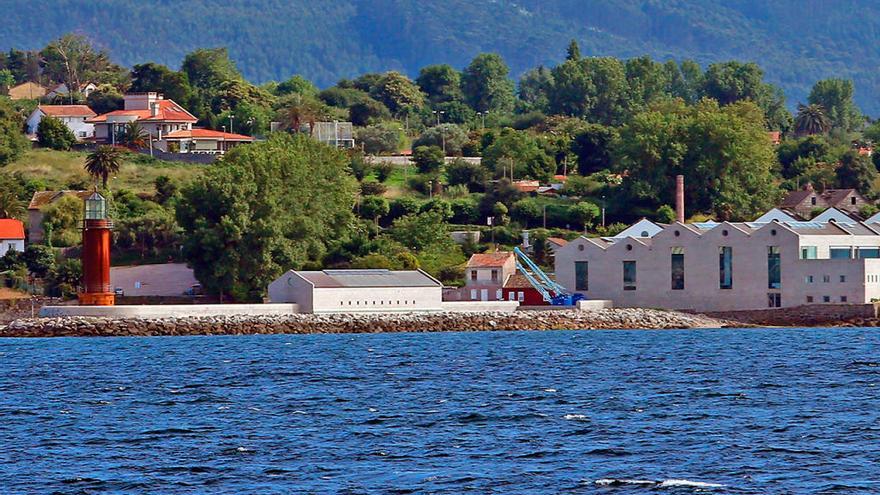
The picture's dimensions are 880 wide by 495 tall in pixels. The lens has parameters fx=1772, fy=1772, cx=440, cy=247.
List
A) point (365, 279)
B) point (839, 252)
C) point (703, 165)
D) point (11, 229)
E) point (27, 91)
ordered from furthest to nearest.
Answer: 1. point (27, 91)
2. point (703, 165)
3. point (11, 229)
4. point (839, 252)
5. point (365, 279)

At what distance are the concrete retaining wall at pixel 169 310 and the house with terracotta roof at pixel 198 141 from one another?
158ft

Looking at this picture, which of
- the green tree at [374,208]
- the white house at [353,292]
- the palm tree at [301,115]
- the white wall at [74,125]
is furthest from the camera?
the palm tree at [301,115]

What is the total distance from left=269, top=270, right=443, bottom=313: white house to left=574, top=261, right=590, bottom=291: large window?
9537mm

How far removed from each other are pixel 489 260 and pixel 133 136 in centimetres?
4619

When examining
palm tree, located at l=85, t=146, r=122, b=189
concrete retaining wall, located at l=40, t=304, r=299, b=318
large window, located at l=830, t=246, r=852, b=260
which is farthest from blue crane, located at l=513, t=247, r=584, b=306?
palm tree, located at l=85, t=146, r=122, b=189

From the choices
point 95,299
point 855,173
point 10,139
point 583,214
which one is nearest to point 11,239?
point 95,299

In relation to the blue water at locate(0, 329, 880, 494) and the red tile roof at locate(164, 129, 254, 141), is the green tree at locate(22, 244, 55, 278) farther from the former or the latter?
the red tile roof at locate(164, 129, 254, 141)

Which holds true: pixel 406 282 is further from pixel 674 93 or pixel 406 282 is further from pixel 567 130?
pixel 674 93

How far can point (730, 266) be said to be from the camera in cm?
8956

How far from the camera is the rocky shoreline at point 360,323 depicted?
79.3 metres

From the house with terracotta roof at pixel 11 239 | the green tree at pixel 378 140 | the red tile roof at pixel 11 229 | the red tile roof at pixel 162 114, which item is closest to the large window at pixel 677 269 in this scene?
the house with terracotta roof at pixel 11 239

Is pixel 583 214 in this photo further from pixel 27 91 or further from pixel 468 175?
pixel 27 91

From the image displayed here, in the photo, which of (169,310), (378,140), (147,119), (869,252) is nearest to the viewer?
(169,310)

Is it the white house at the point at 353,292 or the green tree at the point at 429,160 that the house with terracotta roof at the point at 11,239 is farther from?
the green tree at the point at 429,160
